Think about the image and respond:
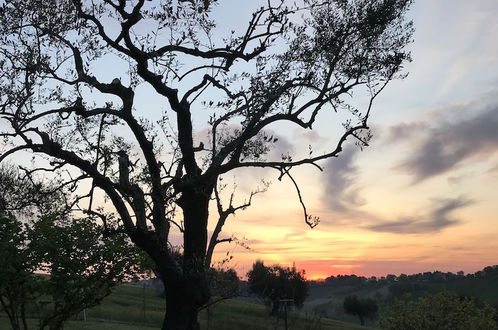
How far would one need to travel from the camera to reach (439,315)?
1845 inches

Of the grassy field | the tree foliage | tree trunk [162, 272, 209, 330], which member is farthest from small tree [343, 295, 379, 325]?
tree trunk [162, 272, 209, 330]

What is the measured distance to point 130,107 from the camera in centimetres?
1606

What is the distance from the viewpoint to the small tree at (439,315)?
152ft

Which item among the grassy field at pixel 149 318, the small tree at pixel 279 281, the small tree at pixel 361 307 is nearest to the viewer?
the grassy field at pixel 149 318

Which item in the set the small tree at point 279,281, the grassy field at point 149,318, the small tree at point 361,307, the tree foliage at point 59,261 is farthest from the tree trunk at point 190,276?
the small tree at point 361,307

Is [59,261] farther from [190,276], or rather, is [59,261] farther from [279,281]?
[279,281]

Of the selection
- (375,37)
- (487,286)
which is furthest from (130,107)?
(487,286)

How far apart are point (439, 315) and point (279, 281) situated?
2120 inches

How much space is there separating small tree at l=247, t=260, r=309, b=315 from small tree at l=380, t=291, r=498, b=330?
160 ft

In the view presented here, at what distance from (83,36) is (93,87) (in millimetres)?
2189

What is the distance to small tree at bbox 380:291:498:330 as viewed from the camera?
46.3 metres

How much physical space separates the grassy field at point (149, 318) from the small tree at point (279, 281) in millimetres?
4561

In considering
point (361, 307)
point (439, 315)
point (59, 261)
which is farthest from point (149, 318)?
point (361, 307)

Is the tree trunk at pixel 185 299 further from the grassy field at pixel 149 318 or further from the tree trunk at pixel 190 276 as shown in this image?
the grassy field at pixel 149 318
